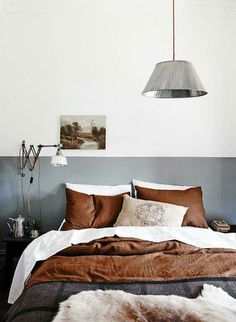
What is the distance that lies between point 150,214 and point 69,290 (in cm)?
136

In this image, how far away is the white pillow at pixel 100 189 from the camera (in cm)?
332

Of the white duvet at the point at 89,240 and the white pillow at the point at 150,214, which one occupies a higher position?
the white pillow at the point at 150,214

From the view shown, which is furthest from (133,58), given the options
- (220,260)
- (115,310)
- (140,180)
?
(115,310)

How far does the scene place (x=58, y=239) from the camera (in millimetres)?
2432

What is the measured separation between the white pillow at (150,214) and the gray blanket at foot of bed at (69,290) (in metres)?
1.07

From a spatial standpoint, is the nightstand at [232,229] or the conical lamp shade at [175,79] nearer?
the conical lamp shade at [175,79]

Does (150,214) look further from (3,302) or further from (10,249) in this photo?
(3,302)

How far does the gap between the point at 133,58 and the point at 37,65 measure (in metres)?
1.06

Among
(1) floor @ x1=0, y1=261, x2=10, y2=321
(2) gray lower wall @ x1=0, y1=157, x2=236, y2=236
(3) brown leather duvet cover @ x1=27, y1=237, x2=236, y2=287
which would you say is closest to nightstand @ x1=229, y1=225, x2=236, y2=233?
(2) gray lower wall @ x1=0, y1=157, x2=236, y2=236

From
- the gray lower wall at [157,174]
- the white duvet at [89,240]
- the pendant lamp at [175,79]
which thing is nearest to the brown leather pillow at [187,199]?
the gray lower wall at [157,174]

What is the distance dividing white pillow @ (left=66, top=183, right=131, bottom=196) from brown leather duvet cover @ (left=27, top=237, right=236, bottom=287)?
991 millimetres

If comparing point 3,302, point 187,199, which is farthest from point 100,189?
point 3,302

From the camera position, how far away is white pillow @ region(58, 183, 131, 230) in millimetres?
3318

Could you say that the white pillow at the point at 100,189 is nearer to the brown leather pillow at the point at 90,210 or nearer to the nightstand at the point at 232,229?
the brown leather pillow at the point at 90,210
